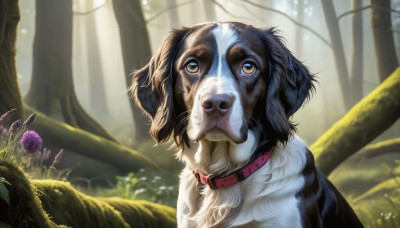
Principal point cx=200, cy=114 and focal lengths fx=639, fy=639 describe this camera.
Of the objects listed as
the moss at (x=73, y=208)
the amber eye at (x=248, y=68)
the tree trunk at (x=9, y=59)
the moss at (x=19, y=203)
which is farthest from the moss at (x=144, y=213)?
the amber eye at (x=248, y=68)

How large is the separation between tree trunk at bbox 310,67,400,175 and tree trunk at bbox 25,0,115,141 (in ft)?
6.87

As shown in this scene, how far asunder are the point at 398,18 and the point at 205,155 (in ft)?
10.3

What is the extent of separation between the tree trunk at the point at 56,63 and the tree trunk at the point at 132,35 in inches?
18.5

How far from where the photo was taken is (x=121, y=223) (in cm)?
504

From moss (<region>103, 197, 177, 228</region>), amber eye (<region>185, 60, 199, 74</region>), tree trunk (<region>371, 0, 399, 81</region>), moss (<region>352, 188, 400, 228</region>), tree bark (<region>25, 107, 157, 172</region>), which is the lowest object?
moss (<region>352, 188, 400, 228</region>)

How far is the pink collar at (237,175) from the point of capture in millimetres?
3391

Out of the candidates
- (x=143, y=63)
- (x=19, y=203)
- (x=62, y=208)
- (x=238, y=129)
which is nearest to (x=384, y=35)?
(x=143, y=63)

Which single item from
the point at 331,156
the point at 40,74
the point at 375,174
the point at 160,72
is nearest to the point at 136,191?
the point at 40,74

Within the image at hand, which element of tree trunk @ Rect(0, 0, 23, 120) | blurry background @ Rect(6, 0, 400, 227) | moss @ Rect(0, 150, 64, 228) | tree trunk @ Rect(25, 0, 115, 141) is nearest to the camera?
moss @ Rect(0, 150, 64, 228)

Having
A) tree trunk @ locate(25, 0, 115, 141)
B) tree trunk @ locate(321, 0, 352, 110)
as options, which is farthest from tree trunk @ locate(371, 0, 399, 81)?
tree trunk @ locate(25, 0, 115, 141)

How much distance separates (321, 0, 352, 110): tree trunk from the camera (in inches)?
232

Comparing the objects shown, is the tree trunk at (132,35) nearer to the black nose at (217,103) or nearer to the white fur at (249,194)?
the white fur at (249,194)

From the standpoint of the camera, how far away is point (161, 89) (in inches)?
139

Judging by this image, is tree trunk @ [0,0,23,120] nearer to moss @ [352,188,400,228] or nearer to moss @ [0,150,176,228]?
moss @ [0,150,176,228]
